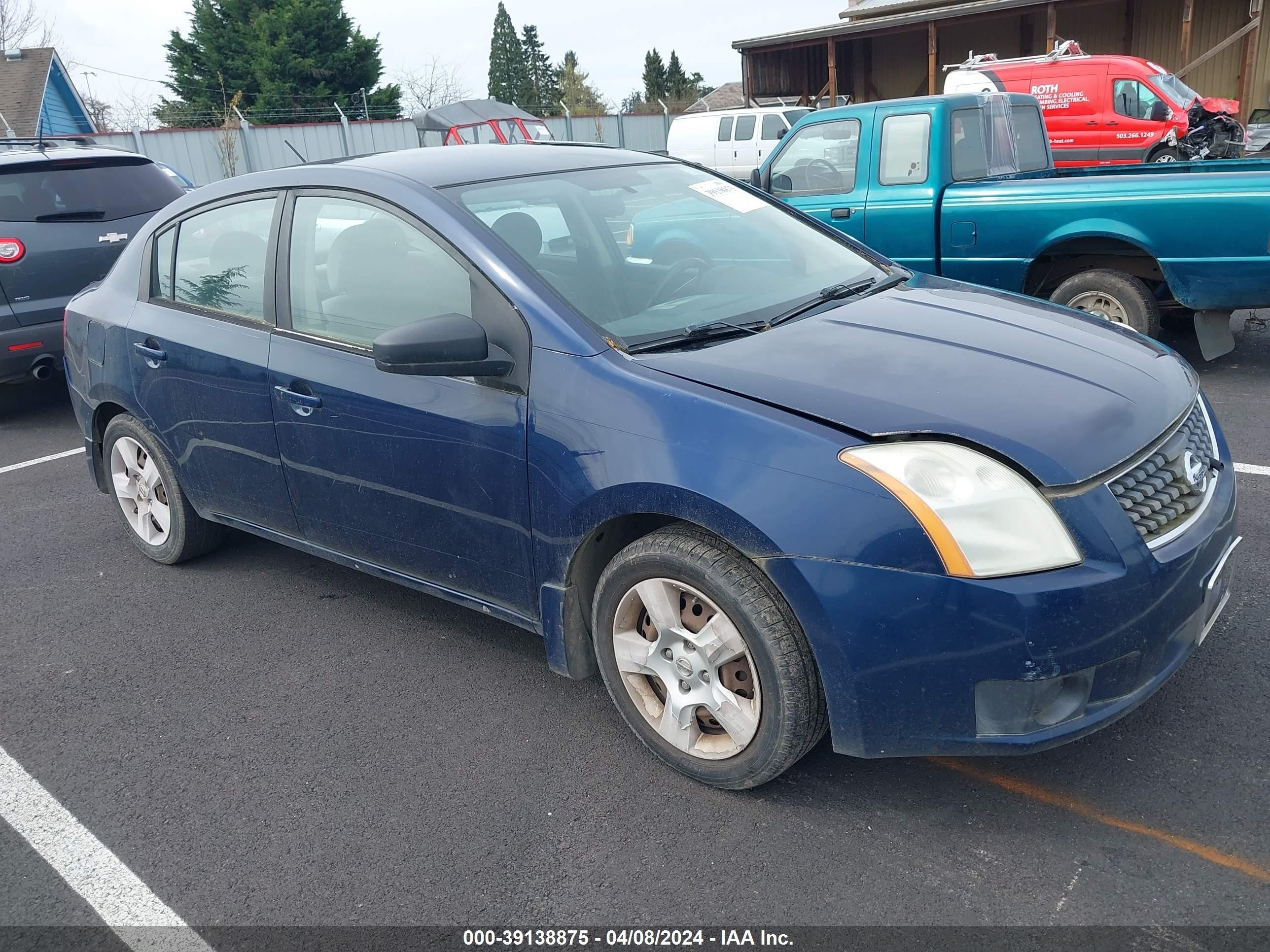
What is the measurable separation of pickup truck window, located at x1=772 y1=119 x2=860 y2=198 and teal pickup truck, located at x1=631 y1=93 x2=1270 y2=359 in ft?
0.03

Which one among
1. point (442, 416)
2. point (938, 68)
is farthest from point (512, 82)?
point (442, 416)

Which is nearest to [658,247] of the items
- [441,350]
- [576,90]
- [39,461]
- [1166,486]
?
[441,350]

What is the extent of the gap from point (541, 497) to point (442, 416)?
1.43ft

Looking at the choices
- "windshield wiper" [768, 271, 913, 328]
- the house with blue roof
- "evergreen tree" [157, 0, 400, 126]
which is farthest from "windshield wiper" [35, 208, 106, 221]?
"evergreen tree" [157, 0, 400, 126]

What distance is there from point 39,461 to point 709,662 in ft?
18.2

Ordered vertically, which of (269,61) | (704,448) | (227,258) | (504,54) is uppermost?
(504,54)

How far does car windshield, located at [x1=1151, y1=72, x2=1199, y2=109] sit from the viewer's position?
16.0 meters

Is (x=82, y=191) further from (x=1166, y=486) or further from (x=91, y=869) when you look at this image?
(x=1166, y=486)

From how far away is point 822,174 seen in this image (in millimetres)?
7477

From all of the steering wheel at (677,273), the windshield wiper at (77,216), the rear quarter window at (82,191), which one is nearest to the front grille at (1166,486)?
the steering wheel at (677,273)

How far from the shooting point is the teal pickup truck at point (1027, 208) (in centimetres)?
584

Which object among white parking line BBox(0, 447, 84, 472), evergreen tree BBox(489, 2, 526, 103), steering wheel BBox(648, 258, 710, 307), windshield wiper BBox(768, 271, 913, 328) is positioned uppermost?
evergreen tree BBox(489, 2, 526, 103)

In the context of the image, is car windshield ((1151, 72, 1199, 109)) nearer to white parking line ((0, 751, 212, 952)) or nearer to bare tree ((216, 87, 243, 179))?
white parking line ((0, 751, 212, 952))

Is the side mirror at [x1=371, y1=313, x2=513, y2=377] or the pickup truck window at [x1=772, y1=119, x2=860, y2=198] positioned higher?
the pickup truck window at [x1=772, y1=119, x2=860, y2=198]
